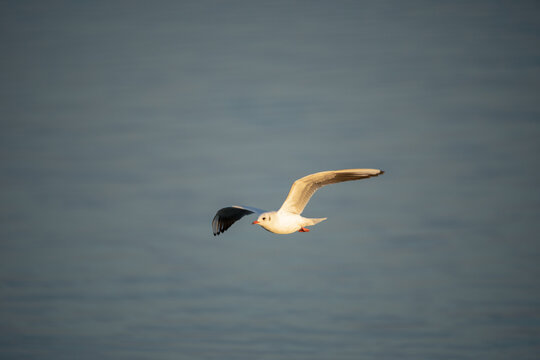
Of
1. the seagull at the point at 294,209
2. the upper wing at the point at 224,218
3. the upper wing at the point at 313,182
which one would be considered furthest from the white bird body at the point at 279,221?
the upper wing at the point at 224,218

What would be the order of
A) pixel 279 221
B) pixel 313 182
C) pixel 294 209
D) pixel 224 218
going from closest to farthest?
pixel 313 182 < pixel 279 221 < pixel 294 209 < pixel 224 218

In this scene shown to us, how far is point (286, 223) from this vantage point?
459 inches

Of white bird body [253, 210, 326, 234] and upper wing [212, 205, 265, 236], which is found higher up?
upper wing [212, 205, 265, 236]

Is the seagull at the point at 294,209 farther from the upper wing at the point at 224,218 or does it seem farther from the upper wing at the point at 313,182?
the upper wing at the point at 224,218

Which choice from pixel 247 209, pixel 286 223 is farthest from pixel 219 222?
pixel 286 223

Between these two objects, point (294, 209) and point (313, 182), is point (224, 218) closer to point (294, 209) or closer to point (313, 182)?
point (294, 209)

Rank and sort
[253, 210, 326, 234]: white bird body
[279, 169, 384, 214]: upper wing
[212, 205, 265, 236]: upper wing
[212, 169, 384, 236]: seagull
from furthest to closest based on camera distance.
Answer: [212, 205, 265, 236]: upper wing, [253, 210, 326, 234]: white bird body, [212, 169, 384, 236]: seagull, [279, 169, 384, 214]: upper wing

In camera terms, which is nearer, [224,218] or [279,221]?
[279,221]

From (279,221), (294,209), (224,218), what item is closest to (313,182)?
(294,209)

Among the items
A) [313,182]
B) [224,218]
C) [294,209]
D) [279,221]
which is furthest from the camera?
[224,218]

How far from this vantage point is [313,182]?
11.3 m

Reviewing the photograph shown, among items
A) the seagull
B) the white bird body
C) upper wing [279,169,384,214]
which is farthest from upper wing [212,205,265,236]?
upper wing [279,169,384,214]

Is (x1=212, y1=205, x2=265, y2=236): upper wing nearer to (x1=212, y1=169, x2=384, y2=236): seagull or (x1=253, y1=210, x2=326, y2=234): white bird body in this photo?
(x1=212, y1=169, x2=384, y2=236): seagull

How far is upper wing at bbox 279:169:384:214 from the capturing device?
10.4 metres
